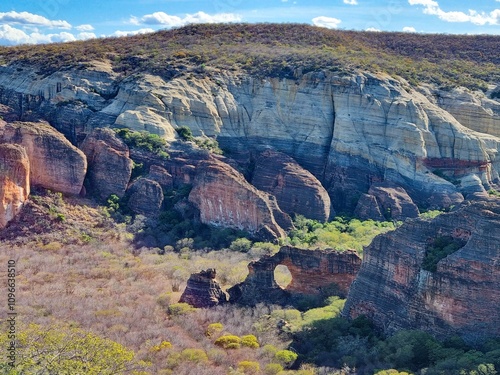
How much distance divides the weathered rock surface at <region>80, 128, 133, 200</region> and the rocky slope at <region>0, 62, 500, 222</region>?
392 centimetres

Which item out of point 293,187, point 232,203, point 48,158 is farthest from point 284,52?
point 48,158

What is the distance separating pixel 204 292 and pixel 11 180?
662 inches

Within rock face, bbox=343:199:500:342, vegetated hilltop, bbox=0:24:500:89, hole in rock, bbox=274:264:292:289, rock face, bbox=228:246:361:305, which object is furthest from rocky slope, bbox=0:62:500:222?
rock face, bbox=343:199:500:342

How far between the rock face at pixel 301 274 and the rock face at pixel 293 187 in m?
13.4

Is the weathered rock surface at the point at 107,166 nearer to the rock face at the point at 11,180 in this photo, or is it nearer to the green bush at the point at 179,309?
the rock face at the point at 11,180

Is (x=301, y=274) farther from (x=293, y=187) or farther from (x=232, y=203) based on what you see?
(x=293, y=187)

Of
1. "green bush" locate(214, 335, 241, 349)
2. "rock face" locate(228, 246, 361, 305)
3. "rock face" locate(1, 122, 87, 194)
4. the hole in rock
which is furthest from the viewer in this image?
"rock face" locate(1, 122, 87, 194)

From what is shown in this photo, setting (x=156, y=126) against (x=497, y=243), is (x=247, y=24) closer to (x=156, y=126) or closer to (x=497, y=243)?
(x=156, y=126)

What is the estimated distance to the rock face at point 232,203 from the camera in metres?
44.6

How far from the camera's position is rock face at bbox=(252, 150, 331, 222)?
160 ft

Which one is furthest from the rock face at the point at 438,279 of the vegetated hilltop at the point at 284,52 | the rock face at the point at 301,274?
the vegetated hilltop at the point at 284,52

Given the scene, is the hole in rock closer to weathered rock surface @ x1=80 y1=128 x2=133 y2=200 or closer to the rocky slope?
the rocky slope

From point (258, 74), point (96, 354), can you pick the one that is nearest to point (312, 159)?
point (258, 74)

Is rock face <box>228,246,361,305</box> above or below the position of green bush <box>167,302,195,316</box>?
above
